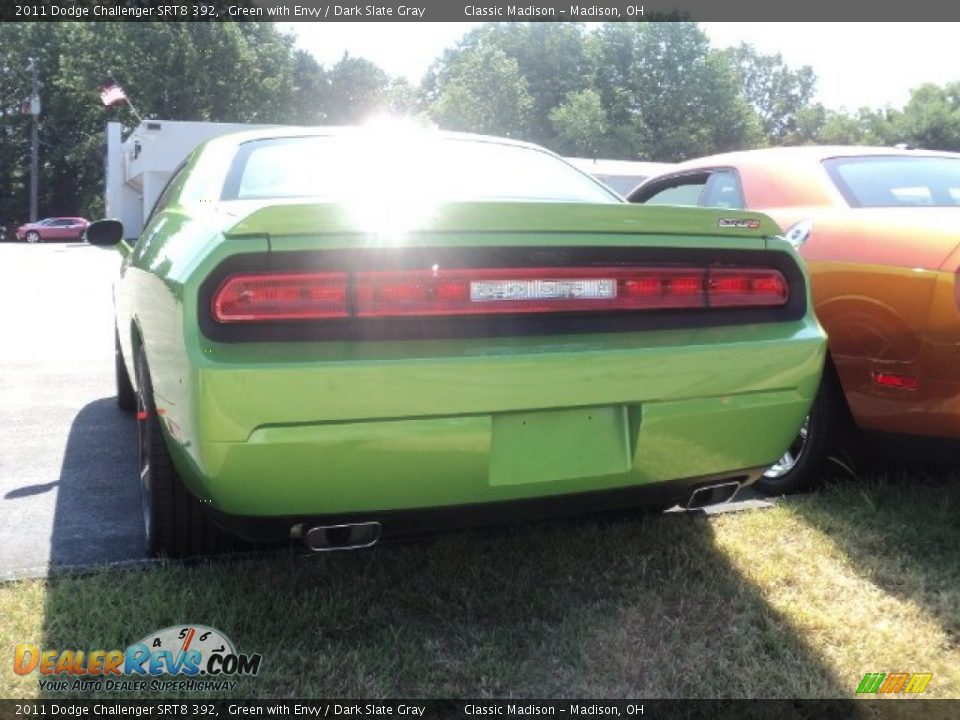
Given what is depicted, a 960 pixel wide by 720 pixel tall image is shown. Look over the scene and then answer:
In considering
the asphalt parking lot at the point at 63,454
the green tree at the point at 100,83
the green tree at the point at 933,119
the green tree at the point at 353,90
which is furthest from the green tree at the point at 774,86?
the asphalt parking lot at the point at 63,454

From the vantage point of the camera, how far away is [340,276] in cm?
214

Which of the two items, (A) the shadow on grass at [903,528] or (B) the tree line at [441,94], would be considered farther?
(B) the tree line at [441,94]

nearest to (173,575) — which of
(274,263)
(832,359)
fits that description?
(274,263)

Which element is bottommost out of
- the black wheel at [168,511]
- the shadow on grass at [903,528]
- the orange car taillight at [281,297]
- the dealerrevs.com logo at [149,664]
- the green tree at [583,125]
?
the dealerrevs.com logo at [149,664]

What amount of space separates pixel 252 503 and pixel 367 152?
1508 millimetres

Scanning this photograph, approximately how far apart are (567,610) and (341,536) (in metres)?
0.72

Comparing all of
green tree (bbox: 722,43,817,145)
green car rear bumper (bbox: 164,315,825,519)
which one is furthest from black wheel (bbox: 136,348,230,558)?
green tree (bbox: 722,43,817,145)

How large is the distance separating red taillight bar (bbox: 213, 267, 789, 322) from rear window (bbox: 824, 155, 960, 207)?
1529 mm

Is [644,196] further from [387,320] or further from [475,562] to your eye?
[387,320]

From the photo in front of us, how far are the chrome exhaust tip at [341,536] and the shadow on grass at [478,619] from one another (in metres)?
0.29

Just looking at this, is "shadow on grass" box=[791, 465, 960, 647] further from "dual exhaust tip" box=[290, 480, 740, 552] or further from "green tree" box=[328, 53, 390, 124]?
"green tree" box=[328, 53, 390, 124]

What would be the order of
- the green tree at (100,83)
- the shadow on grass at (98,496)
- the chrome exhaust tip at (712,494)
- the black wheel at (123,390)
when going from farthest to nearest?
the green tree at (100,83) → the black wheel at (123,390) → the shadow on grass at (98,496) → the chrome exhaust tip at (712,494)

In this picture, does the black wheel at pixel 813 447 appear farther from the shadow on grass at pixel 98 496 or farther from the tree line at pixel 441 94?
the tree line at pixel 441 94

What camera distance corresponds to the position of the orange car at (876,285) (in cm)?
301
